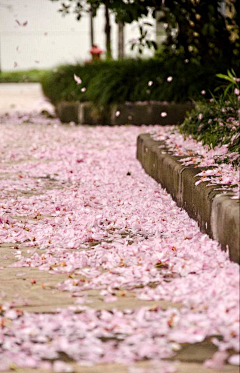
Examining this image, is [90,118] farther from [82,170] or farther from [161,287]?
[161,287]

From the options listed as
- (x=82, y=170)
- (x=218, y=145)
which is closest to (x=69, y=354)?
(x=218, y=145)

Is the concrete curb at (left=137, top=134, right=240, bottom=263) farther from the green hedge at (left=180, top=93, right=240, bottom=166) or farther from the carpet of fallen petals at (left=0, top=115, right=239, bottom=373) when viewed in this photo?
the green hedge at (left=180, top=93, right=240, bottom=166)

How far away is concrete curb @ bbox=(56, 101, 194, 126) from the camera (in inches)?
418

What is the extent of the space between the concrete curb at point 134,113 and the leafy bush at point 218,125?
4.07 m

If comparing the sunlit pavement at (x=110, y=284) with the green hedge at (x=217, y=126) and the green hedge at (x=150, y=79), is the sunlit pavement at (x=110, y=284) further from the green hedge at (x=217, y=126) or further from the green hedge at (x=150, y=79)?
the green hedge at (x=150, y=79)

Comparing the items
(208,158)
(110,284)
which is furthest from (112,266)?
(208,158)

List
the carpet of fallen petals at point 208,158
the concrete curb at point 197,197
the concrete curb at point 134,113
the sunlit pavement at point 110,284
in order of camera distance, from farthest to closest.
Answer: the concrete curb at point 134,113 < the carpet of fallen petals at point 208,158 < the concrete curb at point 197,197 < the sunlit pavement at point 110,284

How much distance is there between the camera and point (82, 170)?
673cm

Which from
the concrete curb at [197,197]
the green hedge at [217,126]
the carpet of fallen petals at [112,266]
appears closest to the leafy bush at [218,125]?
the green hedge at [217,126]

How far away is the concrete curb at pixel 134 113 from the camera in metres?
10.6

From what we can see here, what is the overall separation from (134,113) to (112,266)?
25.2 ft

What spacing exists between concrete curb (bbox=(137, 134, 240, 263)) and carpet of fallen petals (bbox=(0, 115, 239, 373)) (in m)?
0.07

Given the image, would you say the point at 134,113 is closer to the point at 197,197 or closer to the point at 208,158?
the point at 208,158

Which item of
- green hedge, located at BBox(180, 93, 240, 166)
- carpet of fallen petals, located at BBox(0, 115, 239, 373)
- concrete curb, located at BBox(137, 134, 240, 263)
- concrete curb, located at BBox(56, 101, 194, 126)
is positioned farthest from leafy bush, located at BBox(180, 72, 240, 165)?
concrete curb, located at BBox(56, 101, 194, 126)
